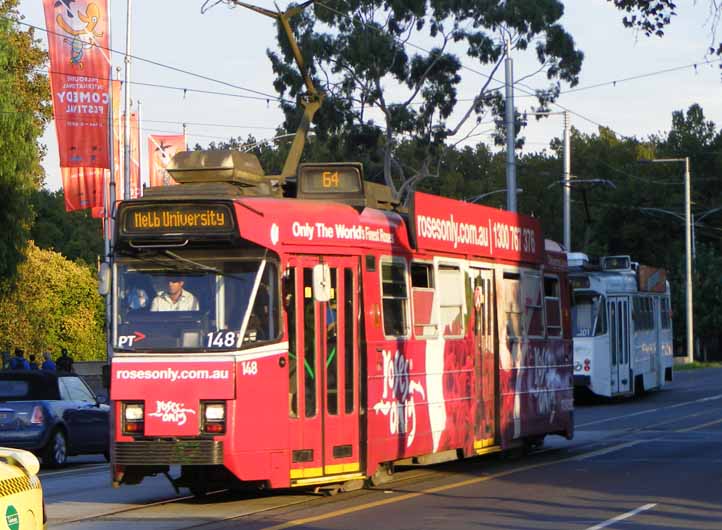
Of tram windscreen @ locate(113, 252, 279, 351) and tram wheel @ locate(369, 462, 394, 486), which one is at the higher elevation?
tram windscreen @ locate(113, 252, 279, 351)

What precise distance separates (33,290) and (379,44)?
47.7ft

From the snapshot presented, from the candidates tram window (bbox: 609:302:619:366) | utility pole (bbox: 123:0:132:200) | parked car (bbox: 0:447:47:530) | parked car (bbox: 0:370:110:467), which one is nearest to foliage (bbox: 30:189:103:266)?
utility pole (bbox: 123:0:132:200)

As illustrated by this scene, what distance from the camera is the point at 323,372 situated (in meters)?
14.3

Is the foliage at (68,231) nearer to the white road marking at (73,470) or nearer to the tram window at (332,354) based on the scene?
the white road marking at (73,470)

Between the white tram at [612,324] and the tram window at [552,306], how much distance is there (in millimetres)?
10156

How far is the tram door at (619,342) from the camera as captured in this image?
110ft

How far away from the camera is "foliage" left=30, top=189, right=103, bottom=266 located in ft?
258

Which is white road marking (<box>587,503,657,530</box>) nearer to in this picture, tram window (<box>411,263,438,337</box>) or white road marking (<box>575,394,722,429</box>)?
tram window (<box>411,263,438,337</box>)

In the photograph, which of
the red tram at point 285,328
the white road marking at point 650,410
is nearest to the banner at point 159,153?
the white road marking at point 650,410

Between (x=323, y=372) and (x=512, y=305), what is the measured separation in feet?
17.3

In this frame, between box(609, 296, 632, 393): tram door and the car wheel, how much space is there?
51.1 ft

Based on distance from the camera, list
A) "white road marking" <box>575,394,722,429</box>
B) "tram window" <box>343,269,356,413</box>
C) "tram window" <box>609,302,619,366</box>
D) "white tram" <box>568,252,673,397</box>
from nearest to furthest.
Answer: "tram window" <box>343,269,356,413</box> < "white road marking" <box>575,394,722,429</box> < "white tram" <box>568,252,673,397</box> < "tram window" <box>609,302,619,366</box>

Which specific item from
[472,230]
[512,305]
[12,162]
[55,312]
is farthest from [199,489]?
[55,312]

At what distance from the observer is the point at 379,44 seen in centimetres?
4847
